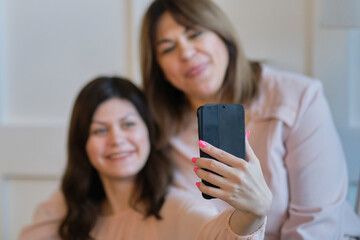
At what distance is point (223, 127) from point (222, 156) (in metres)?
0.04

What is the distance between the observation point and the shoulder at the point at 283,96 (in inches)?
32.9

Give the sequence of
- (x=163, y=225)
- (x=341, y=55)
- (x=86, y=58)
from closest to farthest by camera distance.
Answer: (x=163, y=225) → (x=341, y=55) → (x=86, y=58)

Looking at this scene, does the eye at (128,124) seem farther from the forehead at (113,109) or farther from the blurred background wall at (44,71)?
the blurred background wall at (44,71)

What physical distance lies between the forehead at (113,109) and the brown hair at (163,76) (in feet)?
0.21

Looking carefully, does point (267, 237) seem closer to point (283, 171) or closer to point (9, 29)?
point (283, 171)

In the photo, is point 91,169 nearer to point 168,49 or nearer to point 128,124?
point 128,124

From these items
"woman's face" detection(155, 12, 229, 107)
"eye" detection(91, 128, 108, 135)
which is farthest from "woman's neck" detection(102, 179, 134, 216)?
"woman's face" detection(155, 12, 229, 107)

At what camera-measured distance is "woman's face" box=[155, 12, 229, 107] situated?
858 millimetres

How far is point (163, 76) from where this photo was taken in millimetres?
989

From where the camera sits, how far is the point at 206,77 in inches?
33.7

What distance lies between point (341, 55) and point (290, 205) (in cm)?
38

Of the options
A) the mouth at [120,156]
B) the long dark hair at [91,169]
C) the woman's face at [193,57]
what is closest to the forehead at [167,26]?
the woman's face at [193,57]

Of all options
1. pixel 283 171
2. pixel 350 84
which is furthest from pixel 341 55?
pixel 283 171

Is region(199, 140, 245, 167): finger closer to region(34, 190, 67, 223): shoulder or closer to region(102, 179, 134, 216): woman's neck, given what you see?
region(102, 179, 134, 216): woman's neck
